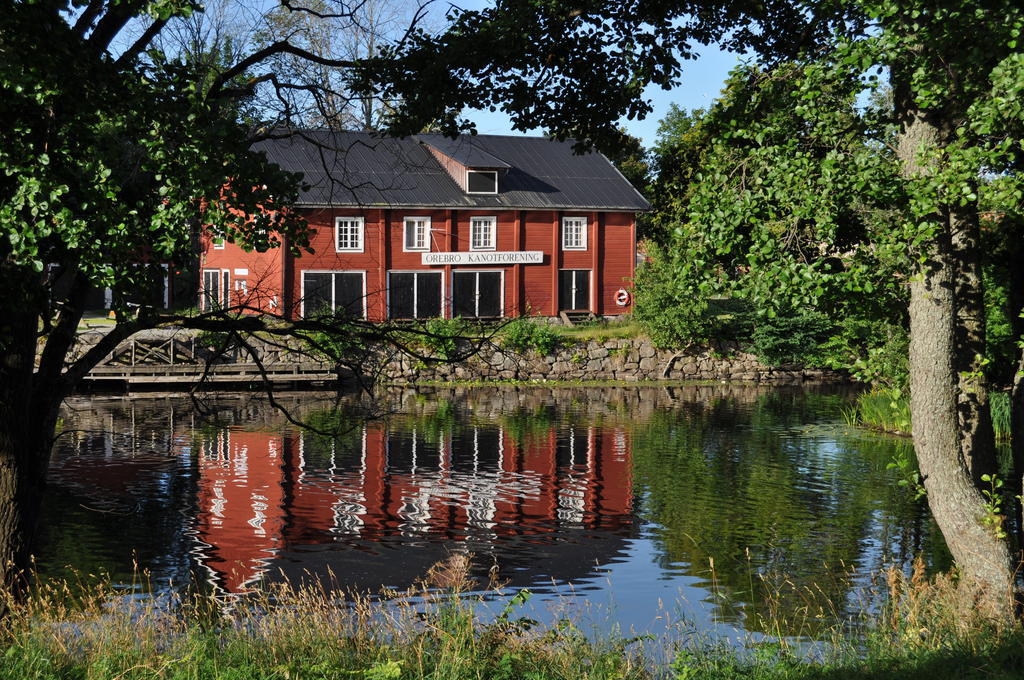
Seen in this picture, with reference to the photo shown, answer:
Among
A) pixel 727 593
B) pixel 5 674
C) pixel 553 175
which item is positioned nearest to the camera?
pixel 5 674

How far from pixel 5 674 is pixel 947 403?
922cm

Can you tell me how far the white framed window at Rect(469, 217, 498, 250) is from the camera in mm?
46844

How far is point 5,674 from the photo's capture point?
766 centimetres

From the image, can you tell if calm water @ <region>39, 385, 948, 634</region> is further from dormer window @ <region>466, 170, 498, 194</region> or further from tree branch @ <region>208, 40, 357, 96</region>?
dormer window @ <region>466, 170, 498, 194</region>

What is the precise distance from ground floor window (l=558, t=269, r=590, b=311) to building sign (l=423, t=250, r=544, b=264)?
148 cm

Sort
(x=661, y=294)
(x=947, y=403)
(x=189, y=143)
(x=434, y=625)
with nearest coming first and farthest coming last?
1. (x=189, y=143)
2. (x=434, y=625)
3. (x=947, y=403)
4. (x=661, y=294)

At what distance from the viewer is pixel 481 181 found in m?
47.3

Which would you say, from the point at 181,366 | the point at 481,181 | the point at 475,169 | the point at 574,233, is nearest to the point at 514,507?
the point at 181,366

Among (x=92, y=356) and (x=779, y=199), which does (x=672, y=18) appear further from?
(x=92, y=356)

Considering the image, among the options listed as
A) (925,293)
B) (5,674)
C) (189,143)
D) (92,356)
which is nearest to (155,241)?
(189,143)

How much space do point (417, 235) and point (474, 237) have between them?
2594 mm

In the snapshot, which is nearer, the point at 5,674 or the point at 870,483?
the point at 5,674

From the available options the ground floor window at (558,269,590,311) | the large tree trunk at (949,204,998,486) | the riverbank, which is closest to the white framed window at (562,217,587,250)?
the ground floor window at (558,269,590,311)

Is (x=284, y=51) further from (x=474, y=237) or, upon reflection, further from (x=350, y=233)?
(x=474, y=237)
